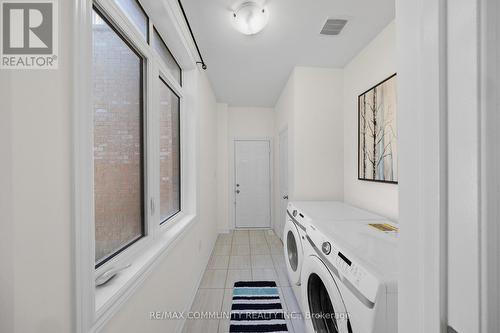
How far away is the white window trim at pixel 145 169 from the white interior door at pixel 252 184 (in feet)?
6.92

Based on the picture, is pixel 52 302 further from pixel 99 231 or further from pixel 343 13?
pixel 343 13

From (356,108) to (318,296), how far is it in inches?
76.8

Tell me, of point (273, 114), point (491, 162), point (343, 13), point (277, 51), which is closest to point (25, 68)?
point (491, 162)

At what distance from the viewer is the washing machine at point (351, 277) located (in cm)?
80

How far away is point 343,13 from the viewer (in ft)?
5.73

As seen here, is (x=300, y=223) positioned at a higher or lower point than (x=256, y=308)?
higher

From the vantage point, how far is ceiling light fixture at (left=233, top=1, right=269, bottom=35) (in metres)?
1.65

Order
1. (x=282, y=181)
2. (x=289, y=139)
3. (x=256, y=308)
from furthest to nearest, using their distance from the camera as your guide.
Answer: (x=282, y=181), (x=289, y=139), (x=256, y=308)

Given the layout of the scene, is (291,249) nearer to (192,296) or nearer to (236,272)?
(236,272)

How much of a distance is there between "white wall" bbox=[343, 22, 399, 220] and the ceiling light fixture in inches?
42.5

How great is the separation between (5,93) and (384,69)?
237cm

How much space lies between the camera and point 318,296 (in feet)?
4.62

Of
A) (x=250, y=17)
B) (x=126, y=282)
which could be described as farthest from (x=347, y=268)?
(x=250, y=17)

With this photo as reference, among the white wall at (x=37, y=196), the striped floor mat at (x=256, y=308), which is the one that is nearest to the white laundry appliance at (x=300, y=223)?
the striped floor mat at (x=256, y=308)
